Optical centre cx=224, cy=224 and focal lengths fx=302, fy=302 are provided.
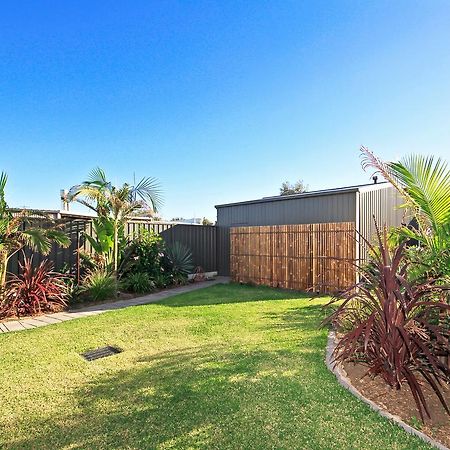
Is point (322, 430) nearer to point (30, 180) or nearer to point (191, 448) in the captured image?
point (191, 448)

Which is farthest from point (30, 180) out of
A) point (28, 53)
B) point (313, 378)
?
point (313, 378)

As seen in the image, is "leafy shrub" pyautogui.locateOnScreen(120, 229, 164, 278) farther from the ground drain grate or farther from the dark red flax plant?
the dark red flax plant

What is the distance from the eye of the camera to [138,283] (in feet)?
28.6

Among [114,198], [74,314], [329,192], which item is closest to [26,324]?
[74,314]

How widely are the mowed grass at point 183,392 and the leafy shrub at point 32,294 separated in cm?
144

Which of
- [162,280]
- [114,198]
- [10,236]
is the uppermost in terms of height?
[114,198]

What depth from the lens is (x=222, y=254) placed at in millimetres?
12781

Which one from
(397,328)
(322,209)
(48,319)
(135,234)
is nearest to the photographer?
(397,328)

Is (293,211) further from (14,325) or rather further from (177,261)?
(14,325)

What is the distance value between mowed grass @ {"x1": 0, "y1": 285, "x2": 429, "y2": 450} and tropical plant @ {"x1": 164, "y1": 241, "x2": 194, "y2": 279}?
4.99m

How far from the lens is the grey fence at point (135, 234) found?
7.91 meters

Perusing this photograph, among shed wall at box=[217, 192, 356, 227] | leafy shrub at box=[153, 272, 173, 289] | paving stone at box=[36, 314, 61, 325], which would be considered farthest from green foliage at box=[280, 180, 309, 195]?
paving stone at box=[36, 314, 61, 325]

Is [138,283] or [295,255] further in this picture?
[295,255]

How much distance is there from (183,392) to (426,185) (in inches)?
129
